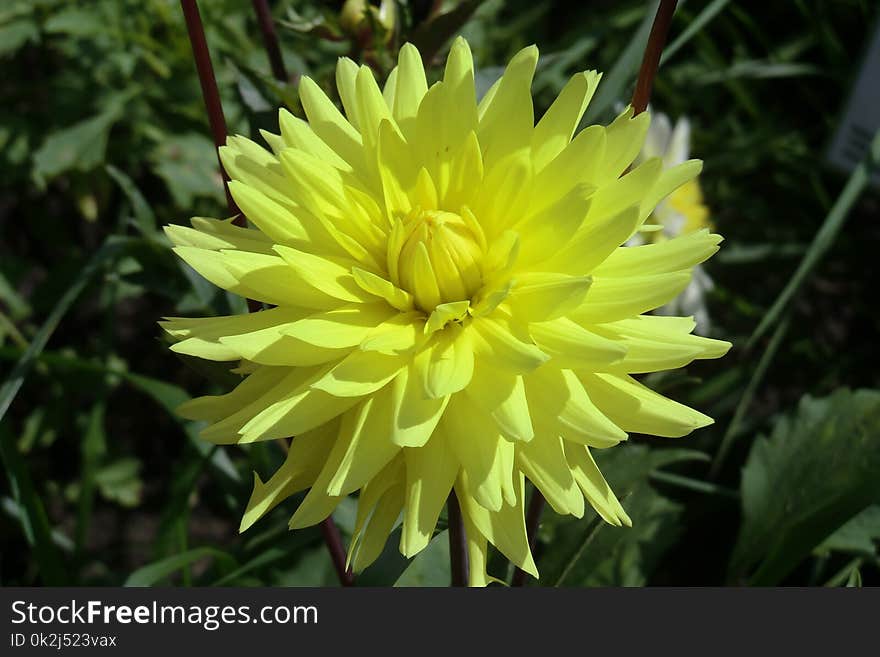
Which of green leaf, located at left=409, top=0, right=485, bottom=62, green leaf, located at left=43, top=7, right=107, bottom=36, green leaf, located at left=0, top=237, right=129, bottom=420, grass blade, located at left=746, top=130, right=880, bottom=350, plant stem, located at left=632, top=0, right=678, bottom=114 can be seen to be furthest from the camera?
green leaf, located at left=43, top=7, right=107, bottom=36

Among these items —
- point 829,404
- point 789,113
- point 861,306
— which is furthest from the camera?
point 789,113

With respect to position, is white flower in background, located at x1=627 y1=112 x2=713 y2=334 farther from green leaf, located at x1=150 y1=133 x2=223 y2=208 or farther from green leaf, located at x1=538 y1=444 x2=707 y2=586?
green leaf, located at x1=150 y1=133 x2=223 y2=208

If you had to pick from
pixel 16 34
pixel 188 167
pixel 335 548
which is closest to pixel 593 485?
pixel 335 548


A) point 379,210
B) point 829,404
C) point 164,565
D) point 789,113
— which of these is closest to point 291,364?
point 379,210

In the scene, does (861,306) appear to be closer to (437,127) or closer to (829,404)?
(829,404)

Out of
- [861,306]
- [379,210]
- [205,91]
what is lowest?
[861,306]

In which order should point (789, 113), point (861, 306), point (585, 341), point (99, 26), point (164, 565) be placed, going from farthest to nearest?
point (789, 113)
point (861, 306)
point (99, 26)
point (164, 565)
point (585, 341)

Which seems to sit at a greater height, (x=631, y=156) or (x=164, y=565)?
(x=631, y=156)

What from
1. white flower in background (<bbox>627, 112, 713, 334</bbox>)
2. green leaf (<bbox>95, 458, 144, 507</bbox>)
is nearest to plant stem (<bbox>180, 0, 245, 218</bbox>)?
white flower in background (<bbox>627, 112, 713, 334</bbox>)

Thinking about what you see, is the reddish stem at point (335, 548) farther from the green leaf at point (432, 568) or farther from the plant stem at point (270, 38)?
the plant stem at point (270, 38)
